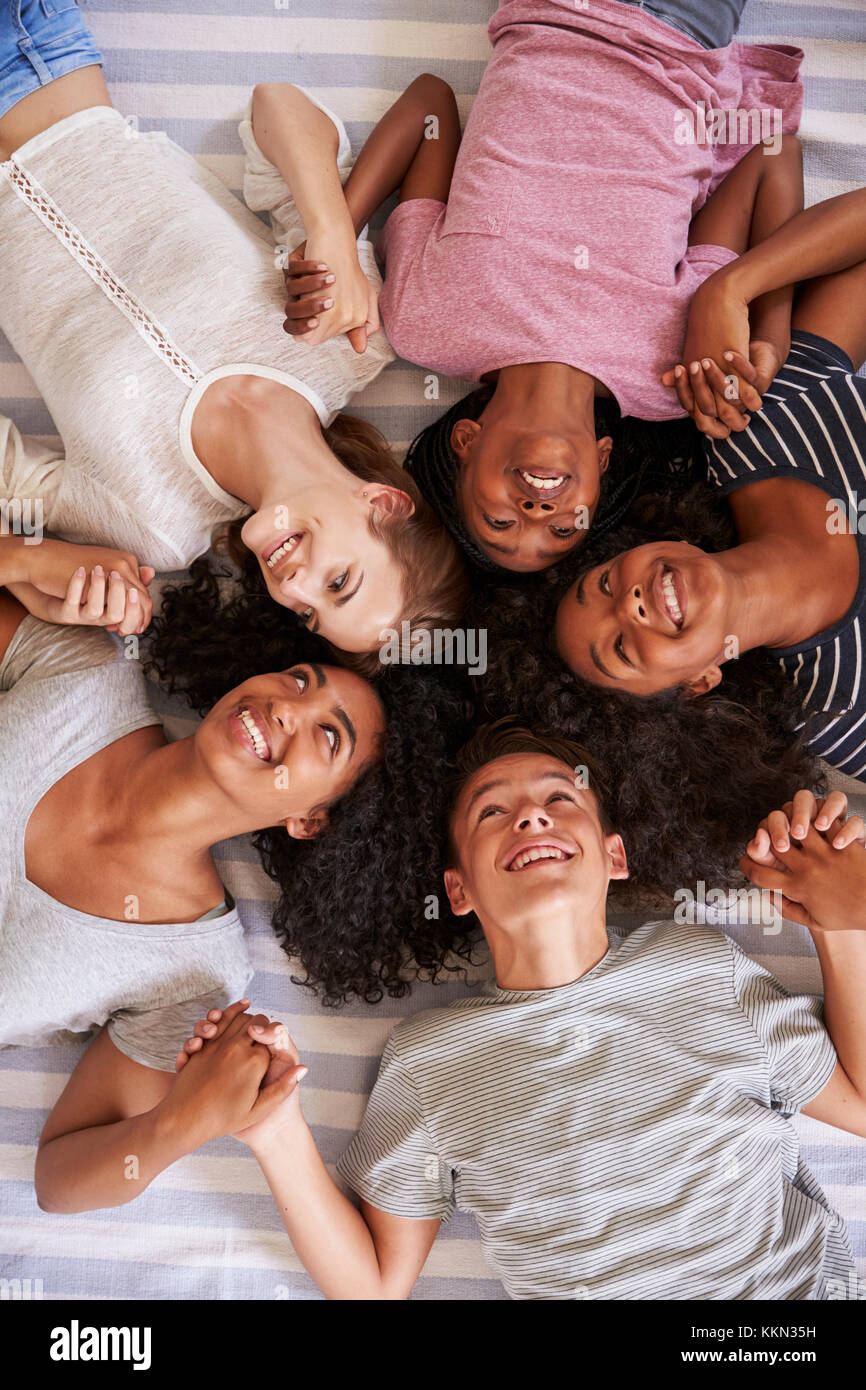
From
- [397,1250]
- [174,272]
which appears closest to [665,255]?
[174,272]

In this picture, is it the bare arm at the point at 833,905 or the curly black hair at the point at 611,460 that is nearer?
the bare arm at the point at 833,905

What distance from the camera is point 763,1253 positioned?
176 cm

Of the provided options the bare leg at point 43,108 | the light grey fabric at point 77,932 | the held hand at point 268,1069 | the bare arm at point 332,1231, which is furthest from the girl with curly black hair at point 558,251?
the bare arm at point 332,1231

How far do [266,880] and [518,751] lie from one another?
64cm

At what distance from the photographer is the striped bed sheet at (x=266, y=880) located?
2.03 metres

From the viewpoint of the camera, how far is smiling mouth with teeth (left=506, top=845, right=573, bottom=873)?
1.75 metres

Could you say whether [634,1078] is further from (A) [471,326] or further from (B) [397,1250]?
(A) [471,326]

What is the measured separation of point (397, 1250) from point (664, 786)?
1.05 metres

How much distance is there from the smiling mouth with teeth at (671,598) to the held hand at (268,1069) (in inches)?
40.7

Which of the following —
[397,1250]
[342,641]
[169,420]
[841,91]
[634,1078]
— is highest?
[841,91]

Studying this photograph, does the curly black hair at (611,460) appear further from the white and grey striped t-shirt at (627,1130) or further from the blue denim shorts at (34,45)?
the blue denim shorts at (34,45)

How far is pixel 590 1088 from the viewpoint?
1.80 meters

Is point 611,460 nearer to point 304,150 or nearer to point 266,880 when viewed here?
point 304,150

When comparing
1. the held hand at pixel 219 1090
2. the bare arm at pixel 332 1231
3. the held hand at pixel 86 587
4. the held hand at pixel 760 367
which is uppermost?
the held hand at pixel 760 367
